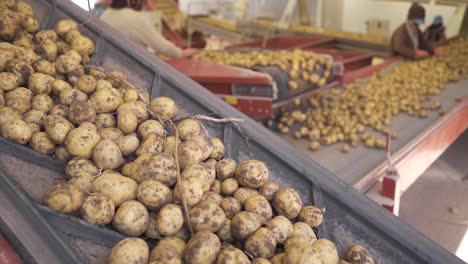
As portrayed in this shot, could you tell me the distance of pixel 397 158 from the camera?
3.51m

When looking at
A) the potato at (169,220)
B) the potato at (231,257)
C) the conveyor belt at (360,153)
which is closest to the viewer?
the potato at (231,257)

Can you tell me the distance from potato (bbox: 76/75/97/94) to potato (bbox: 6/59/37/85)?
0.26 m

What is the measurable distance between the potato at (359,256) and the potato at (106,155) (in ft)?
3.57

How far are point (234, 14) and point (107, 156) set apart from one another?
10.8m

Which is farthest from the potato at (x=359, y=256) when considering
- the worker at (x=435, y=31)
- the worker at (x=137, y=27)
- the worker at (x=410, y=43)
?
the worker at (x=435, y=31)

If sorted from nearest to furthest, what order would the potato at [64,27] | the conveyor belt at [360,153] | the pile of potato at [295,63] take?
the potato at [64,27]
the conveyor belt at [360,153]
the pile of potato at [295,63]

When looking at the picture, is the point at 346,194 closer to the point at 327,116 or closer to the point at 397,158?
the point at 397,158

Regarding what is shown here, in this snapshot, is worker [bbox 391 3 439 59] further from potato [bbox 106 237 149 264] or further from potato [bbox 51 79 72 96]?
potato [bbox 106 237 149 264]

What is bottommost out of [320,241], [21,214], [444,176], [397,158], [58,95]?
[444,176]

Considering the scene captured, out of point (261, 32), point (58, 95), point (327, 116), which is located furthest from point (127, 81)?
point (261, 32)

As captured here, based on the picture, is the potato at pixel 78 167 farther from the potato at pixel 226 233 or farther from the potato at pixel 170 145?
the potato at pixel 226 233

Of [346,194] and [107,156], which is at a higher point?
[107,156]

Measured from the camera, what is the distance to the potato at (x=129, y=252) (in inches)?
55.4

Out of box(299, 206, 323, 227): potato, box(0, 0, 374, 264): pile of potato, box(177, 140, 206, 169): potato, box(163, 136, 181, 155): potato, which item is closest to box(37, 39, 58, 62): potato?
box(0, 0, 374, 264): pile of potato
